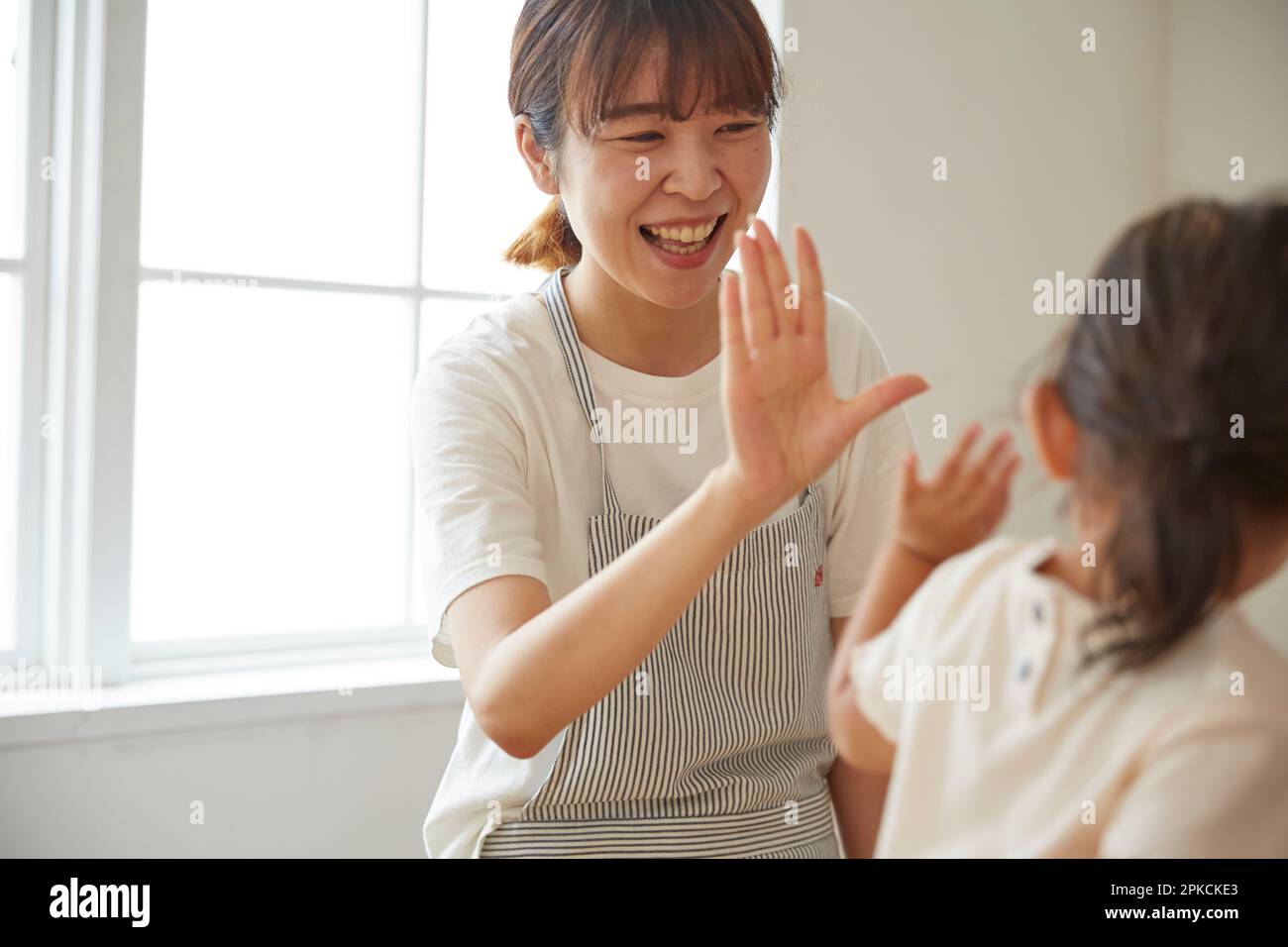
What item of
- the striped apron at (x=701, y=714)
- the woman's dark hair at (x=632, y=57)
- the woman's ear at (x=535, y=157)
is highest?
the woman's dark hair at (x=632, y=57)

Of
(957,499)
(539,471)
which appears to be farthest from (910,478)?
(539,471)

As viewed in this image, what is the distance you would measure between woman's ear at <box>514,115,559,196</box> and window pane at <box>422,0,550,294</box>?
549 mm

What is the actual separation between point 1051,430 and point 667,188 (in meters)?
0.28

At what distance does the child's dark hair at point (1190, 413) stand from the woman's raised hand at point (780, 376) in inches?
4.0

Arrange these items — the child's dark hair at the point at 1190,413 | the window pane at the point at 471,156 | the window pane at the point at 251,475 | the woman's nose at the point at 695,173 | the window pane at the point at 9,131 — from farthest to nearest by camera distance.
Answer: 1. the window pane at the point at 471,156
2. the window pane at the point at 251,475
3. the window pane at the point at 9,131
4. the woman's nose at the point at 695,173
5. the child's dark hair at the point at 1190,413

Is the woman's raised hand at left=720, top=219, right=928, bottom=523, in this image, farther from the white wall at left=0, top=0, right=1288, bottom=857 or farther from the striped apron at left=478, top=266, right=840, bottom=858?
the striped apron at left=478, top=266, right=840, bottom=858

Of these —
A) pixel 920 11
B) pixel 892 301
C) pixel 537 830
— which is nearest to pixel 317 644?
pixel 537 830

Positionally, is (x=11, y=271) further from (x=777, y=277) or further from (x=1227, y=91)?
(x=1227, y=91)

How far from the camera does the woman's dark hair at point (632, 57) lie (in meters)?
0.58

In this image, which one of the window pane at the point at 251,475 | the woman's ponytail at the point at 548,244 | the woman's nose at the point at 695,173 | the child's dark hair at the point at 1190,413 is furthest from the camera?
the window pane at the point at 251,475

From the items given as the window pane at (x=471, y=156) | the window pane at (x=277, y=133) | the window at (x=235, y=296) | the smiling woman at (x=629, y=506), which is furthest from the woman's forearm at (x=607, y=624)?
the window pane at (x=471, y=156)

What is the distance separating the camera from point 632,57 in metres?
0.58

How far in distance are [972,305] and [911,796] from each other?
261 millimetres

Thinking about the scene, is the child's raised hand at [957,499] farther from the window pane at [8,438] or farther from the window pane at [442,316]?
the window pane at [442,316]
